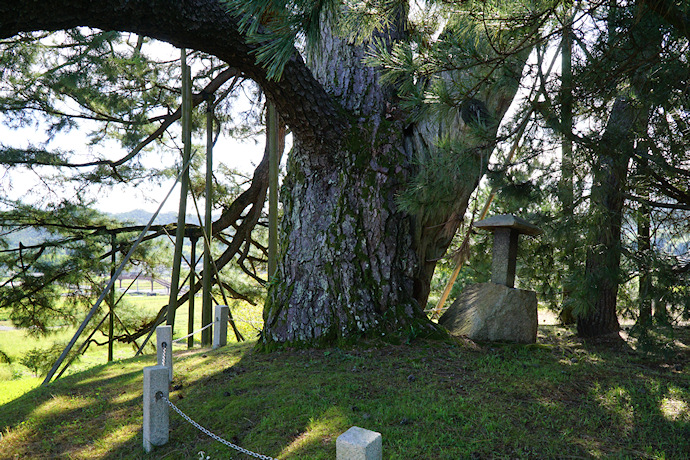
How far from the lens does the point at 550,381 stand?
2.91 metres

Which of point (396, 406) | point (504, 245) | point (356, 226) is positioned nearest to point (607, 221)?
point (504, 245)

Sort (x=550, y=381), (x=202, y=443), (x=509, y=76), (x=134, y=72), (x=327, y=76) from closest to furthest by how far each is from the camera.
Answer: (x=202, y=443) < (x=509, y=76) < (x=550, y=381) < (x=327, y=76) < (x=134, y=72)

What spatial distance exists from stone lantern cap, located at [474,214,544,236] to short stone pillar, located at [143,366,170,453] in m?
3.11

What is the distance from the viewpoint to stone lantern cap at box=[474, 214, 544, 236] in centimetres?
405

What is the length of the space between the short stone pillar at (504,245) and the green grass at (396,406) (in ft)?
2.43

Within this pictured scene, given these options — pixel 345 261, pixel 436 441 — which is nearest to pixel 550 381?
pixel 436 441

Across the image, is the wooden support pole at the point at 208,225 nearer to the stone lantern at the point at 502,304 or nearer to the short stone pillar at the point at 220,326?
the short stone pillar at the point at 220,326

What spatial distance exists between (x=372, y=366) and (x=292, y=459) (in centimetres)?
124

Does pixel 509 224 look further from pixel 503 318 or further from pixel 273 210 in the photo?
pixel 273 210

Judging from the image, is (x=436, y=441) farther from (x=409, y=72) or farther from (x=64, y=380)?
(x=64, y=380)

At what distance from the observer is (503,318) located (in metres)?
4.02

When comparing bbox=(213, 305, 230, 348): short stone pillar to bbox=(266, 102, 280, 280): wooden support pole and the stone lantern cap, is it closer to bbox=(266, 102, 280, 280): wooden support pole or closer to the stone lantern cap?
bbox=(266, 102, 280, 280): wooden support pole

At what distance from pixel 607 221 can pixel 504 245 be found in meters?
0.89

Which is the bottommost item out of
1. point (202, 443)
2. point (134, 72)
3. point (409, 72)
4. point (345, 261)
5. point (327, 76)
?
point (202, 443)
